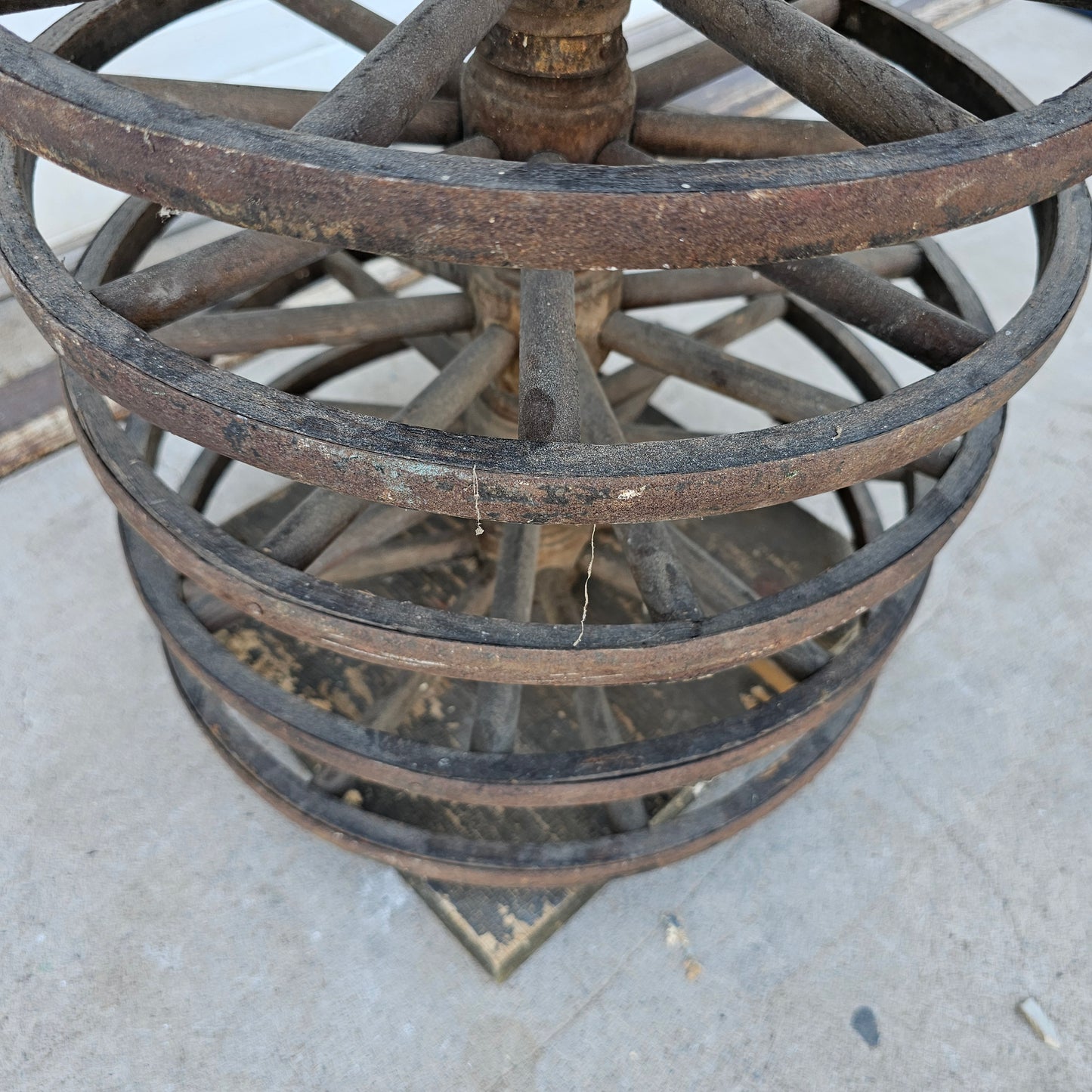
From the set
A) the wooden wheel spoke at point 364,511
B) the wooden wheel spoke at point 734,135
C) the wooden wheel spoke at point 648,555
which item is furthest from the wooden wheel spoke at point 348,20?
the wooden wheel spoke at point 648,555

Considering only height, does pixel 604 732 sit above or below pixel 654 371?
below

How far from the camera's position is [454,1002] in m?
2.03

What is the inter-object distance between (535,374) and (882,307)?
603 millimetres

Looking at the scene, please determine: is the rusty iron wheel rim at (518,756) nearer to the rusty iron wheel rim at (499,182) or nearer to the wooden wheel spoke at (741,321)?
the rusty iron wheel rim at (499,182)

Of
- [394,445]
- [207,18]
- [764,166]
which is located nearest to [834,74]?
[764,166]

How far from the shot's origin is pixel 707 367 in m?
1.97

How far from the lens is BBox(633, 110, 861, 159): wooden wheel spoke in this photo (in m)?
1.72

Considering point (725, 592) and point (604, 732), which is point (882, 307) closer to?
point (725, 592)

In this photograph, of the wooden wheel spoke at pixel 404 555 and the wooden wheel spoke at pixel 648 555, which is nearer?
the wooden wheel spoke at pixel 648 555

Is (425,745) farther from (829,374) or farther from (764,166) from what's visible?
(829,374)

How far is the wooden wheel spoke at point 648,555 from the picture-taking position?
64.5 inches

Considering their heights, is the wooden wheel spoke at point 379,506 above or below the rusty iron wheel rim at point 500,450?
below

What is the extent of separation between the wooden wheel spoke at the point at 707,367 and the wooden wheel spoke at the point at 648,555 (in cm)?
18

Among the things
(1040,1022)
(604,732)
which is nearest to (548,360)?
(604,732)
